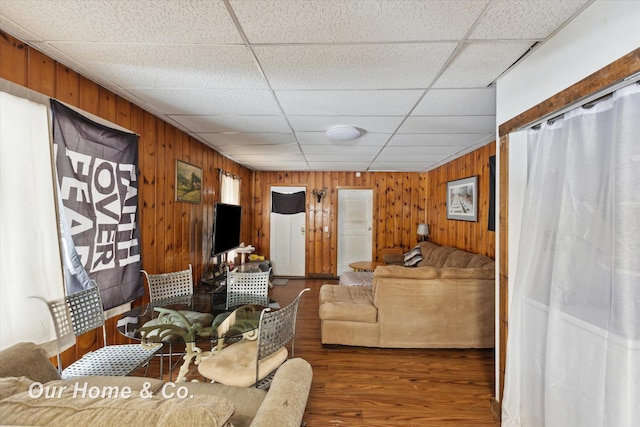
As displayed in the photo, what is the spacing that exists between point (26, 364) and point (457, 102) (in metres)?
3.13

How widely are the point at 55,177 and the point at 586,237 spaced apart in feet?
9.53

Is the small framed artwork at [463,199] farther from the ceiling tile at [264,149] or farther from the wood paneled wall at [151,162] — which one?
the wood paneled wall at [151,162]

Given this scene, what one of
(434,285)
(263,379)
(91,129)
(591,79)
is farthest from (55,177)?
(434,285)

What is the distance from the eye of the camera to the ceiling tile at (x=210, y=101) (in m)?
2.25

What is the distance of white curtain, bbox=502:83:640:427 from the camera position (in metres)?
1.14

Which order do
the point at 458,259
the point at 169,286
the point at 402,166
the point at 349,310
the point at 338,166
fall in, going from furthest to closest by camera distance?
the point at 338,166
the point at 402,166
the point at 458,259
the point at 349,310
the point at 169,286

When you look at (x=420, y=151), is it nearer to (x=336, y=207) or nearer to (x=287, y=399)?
(x=336, y=207)

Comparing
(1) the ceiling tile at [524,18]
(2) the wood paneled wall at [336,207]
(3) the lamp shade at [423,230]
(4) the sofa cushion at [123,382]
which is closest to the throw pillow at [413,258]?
(3) the lamp shade at [423,230]

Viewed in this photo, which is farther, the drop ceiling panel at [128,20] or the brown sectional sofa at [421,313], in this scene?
the brown sectional sofa at [421,313]

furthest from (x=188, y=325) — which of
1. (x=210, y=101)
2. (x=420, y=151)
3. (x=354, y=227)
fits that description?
(x=354, y=227)

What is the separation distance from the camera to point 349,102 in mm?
2410

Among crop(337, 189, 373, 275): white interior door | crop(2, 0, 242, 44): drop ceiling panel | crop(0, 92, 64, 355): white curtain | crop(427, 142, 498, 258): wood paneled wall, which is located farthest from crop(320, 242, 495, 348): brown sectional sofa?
crop(337, 189, 373, 275): white interior door

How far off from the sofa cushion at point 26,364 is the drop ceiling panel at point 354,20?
6.07 feet

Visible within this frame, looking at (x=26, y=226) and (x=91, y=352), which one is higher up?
(x=26, y=226)
